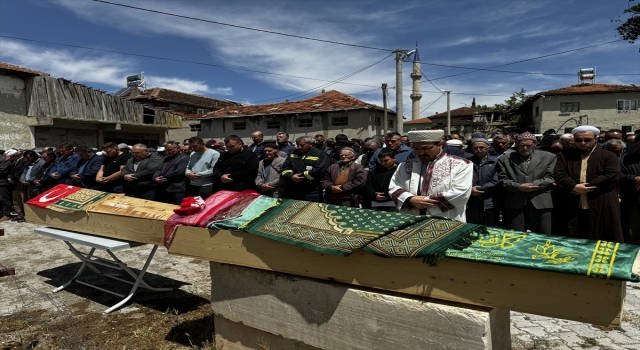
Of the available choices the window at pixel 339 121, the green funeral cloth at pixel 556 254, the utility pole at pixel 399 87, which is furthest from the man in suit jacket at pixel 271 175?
the window at pixel 339 121

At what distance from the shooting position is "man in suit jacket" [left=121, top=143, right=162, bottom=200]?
691cm

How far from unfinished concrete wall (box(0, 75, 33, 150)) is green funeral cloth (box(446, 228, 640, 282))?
2148cm

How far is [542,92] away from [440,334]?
109ft

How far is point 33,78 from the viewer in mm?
19250

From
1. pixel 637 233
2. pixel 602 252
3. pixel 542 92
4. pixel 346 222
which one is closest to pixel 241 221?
pixel 346 222

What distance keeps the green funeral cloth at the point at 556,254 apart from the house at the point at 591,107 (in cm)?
3104

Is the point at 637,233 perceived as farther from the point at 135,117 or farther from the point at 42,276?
the point at 135,117

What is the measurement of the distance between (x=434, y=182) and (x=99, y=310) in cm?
349

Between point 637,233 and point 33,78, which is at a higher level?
point 33,78

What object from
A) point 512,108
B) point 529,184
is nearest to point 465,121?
point 512,108

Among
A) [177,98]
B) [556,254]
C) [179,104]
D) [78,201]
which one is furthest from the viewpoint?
[177,98]

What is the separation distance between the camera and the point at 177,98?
113 ft

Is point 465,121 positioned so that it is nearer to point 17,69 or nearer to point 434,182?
point 17,69

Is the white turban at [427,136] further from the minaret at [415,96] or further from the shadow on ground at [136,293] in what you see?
the minaret at [415,96]
